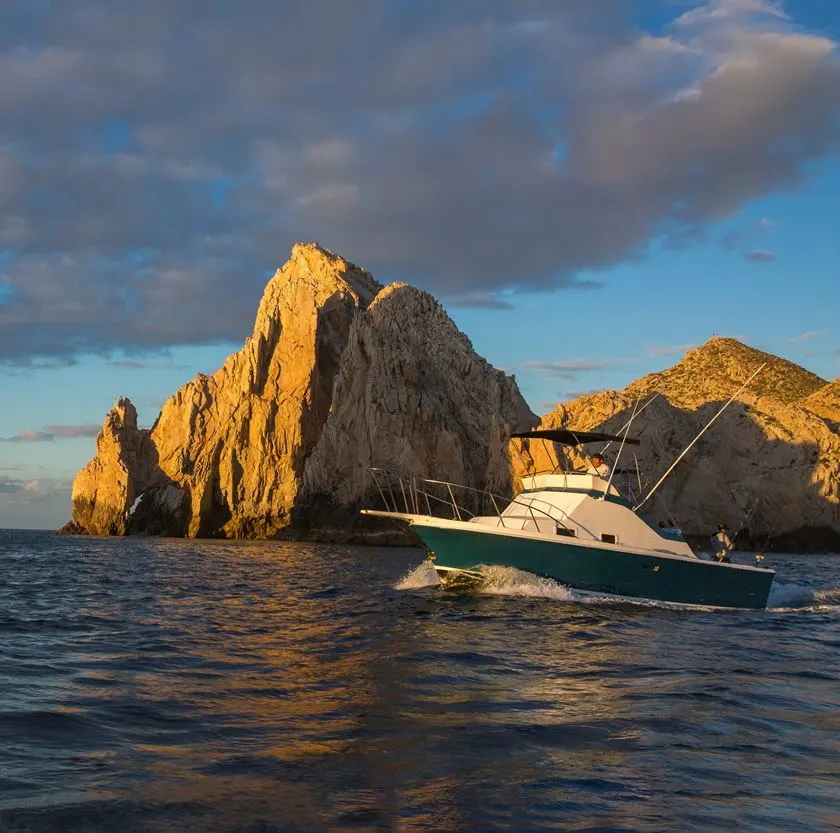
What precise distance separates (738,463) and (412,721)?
93.8m

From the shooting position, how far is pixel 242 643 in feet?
53.6

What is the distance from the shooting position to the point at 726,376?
150 m

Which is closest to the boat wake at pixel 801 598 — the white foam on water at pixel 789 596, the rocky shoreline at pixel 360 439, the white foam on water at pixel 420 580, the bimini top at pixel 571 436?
the white foam on water at pixel 789 596

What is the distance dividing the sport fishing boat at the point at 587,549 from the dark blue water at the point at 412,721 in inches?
104

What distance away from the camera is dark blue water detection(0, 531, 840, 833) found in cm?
715

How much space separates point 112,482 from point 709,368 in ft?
344

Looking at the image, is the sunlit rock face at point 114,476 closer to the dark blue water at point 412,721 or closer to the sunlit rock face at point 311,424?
the sunlit rock face at point 311,424

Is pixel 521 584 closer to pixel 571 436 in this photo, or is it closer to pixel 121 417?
pixel 571 436

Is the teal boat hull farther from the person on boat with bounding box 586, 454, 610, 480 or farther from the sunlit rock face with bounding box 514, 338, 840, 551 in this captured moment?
the sunlit rock face with bounding box 514, 338, 840, 551

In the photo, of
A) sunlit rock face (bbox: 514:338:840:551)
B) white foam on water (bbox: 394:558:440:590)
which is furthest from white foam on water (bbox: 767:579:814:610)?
sunlit rock face (bbox: 514:338:840:551)

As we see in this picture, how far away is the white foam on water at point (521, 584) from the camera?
80.7 feet

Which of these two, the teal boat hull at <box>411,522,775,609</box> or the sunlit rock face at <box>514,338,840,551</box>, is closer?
the teal boat hull at <box>411,522,775,609</box>

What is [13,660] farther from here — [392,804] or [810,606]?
[810,606]

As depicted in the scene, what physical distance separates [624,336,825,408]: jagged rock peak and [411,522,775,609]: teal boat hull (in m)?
113
